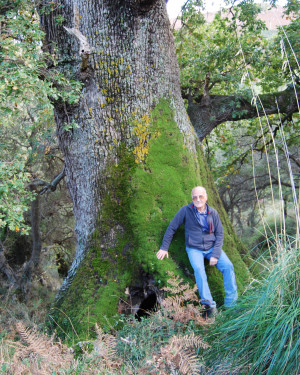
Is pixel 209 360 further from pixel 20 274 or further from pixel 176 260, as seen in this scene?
pixel 20 274

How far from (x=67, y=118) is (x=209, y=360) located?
12.8 feet

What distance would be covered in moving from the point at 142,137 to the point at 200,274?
7.03 ft

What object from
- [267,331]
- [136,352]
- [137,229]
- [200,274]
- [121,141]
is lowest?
[136,352]

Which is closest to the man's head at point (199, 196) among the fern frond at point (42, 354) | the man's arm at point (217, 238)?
the man's arm at point (217, 238)

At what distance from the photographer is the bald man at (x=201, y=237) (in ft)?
13.5

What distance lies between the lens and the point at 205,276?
4.00m

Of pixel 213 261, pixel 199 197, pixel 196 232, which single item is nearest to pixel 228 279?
pixel 213 261

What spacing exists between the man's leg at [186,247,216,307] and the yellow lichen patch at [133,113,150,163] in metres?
1.52

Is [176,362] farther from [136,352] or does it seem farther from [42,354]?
[42,354]

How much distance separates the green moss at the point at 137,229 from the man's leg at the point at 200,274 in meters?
0.31

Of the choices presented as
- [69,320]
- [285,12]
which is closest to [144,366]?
[69,320]

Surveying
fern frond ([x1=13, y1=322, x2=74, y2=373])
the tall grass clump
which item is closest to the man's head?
the tall grass clump

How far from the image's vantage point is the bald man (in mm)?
4102

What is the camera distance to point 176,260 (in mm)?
4465
